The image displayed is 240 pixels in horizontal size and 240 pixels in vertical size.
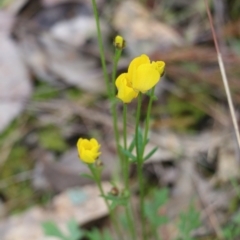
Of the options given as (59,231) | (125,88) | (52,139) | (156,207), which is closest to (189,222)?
(156,207)

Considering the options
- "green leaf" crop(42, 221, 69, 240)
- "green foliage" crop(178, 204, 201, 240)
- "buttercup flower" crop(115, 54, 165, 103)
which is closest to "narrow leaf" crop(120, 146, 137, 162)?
"buttercup flower" crop(115, 54, 165, 103)

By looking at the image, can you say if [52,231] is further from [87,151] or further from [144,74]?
[144,74]

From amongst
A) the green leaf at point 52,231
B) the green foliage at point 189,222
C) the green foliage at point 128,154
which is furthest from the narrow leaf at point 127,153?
the green leaf at point 52,231

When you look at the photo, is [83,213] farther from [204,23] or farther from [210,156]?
[204,23]

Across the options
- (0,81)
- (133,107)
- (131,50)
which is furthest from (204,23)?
A: (0,81)

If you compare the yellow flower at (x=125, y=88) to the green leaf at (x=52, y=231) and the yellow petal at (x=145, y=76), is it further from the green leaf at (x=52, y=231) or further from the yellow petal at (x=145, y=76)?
the green leaf at (x=52, y=231)
